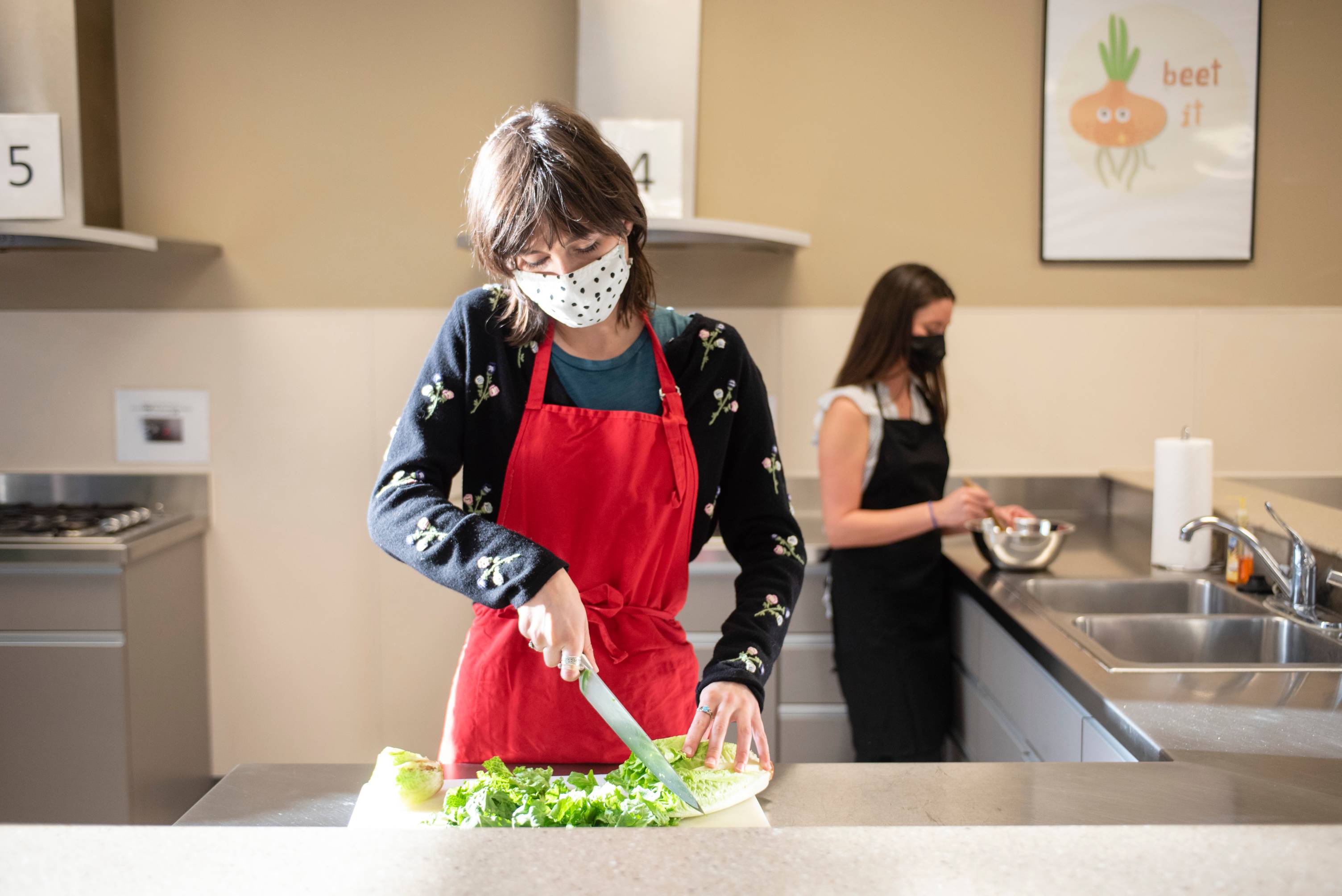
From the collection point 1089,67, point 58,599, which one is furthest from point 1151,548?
point 58,599

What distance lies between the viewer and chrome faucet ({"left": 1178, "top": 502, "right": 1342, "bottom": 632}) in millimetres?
1757

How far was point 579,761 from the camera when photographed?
3.88ft

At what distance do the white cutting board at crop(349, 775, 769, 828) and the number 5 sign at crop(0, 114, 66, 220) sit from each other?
1.49 metres

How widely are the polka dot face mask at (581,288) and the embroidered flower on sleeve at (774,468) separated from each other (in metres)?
0.27

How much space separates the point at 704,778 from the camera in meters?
1.00

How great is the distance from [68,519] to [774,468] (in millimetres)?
2131

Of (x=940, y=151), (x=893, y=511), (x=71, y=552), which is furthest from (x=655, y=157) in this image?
(x=71, y=552)

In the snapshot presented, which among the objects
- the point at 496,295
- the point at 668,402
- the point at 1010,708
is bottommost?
the point at 1010,708

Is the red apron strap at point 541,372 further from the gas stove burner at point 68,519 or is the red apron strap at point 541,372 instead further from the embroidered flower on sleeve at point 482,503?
the gas stove burner at point 68,519

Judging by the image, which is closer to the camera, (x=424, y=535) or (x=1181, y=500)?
(x=424, y=535)

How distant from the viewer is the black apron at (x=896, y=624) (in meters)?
2.18

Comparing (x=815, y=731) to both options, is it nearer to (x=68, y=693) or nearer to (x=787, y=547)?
(x=787, y=547)

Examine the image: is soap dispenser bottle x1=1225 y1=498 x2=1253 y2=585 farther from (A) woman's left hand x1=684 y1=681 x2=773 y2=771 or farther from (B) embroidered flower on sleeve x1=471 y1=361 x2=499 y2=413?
(B) embroidered flower on sleeve x1=471 y1=361 x2=499 y2=413

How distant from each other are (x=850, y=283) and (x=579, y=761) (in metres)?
1.92
